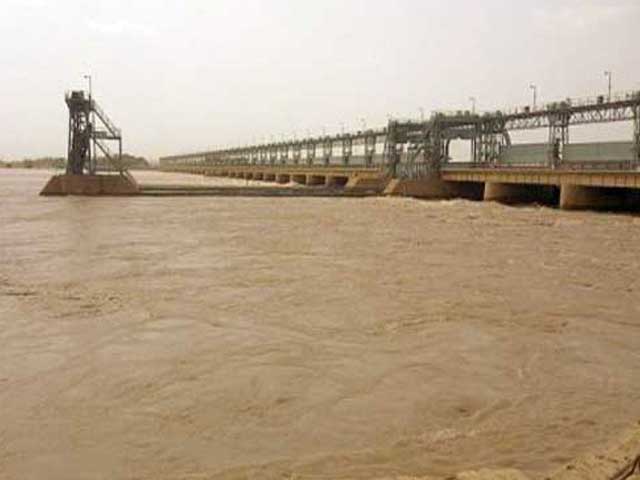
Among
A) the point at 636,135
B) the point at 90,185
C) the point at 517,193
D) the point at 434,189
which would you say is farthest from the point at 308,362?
the point at 434,189

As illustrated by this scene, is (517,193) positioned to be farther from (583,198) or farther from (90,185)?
(90,185)

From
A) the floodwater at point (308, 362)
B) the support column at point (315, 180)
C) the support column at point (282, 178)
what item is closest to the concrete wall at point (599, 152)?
the floodwater at point (308, 362)

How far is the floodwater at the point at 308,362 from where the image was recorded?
267 inches

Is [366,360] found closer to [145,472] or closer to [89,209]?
[145,472]

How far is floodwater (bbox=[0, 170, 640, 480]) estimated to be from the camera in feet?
22.2

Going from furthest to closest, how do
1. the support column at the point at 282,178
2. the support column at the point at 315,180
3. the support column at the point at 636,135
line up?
the support column at the point at 282,178, the support column at the point at 315,180, the support column at the point at 636,135

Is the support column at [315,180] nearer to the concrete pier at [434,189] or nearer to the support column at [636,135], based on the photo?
the concrete pier at [434,189]

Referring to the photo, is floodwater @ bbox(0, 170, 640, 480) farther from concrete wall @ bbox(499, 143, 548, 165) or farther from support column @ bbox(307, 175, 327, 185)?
support column @ bbox(307, 175, 327, 185)

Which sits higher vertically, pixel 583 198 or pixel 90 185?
pixel 90 185

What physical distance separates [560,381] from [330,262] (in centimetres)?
1221

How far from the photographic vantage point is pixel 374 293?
51.1ft

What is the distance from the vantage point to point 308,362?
9875 mm

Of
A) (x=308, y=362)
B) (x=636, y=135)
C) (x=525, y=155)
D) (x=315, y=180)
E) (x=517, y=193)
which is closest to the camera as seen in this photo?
(x=308, y=362)

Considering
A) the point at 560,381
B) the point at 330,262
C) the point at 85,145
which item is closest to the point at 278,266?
the point at 330,262
